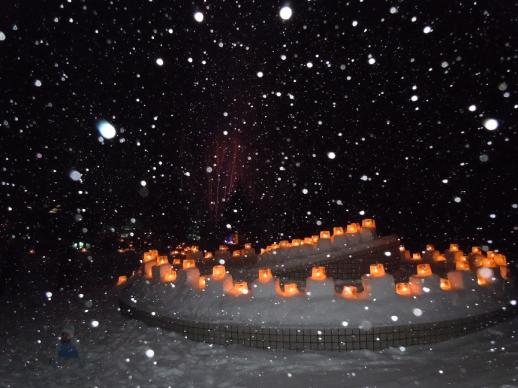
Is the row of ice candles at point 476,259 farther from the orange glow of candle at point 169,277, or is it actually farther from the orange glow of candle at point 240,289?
the orange glow of candle at point 169,277

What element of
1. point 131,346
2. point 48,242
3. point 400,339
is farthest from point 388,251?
point 48,242

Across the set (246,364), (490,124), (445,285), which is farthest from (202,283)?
(490,124)

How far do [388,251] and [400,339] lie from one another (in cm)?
499

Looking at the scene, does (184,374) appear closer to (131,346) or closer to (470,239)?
(131,346)

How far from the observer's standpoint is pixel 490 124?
13.0 metres

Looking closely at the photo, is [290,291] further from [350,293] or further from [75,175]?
[75,175]

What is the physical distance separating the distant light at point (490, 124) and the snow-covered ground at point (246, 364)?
7.84 m

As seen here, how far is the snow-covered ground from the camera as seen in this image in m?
5.14

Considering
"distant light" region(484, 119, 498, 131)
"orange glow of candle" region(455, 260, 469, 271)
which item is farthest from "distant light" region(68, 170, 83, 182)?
"distant light" region(484, 119, 498, 131)

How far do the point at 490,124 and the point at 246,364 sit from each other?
1138cm

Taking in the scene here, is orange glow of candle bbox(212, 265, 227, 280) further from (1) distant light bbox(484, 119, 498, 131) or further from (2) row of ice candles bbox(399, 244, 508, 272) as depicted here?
(1) distant light bbox(484, 119, 498, 131)

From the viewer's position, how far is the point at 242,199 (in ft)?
68.4

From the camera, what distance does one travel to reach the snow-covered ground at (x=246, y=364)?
5.14 meters

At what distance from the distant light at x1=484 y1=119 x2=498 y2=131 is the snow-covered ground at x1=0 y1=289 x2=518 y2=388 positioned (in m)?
7.84
